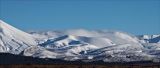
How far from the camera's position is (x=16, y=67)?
446ft

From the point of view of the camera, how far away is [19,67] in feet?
448

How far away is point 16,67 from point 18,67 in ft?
3.53

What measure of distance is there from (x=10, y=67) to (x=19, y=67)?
294 centimetres

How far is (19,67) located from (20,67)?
479 mm

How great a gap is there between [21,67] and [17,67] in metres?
1.19

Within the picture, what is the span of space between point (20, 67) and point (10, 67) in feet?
9.55

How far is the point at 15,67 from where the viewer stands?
445ft

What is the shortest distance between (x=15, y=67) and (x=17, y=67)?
51.3 inches

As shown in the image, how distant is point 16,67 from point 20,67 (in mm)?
1013

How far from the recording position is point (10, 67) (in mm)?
134375

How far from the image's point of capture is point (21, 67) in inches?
5369

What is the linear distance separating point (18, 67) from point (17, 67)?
27cm

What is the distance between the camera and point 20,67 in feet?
447

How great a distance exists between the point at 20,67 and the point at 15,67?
Result: 1314 mm
